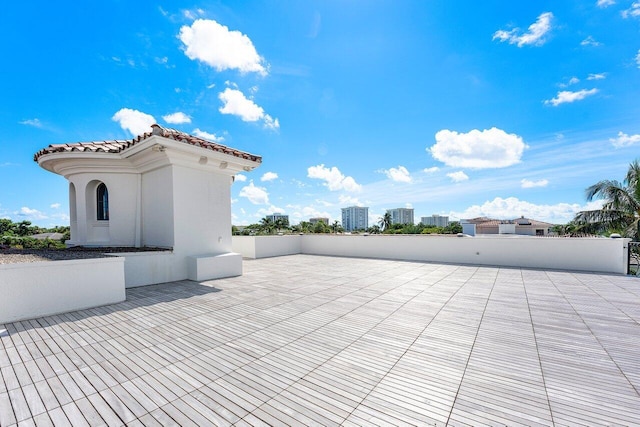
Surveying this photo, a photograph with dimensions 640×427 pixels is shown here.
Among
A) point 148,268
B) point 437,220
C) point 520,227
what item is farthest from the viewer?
point 437,220

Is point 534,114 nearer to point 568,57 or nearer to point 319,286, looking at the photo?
point 568,57

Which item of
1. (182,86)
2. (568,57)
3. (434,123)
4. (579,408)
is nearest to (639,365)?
(579,408)

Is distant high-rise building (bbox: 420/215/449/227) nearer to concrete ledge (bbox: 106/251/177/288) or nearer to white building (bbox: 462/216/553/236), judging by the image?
white building (bbox: 462/216/553/236)

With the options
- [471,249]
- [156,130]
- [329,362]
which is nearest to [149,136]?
[156,130]

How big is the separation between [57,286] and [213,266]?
3428 millimetres

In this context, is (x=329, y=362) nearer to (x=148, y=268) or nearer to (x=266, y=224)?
(x=148, y=268)

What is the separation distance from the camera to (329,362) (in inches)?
114

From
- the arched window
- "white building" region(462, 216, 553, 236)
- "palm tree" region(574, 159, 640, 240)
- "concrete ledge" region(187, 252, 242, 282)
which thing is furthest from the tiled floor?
"white building" region(462, 216, 553, 236)

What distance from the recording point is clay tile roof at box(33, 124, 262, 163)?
6640 millimetres

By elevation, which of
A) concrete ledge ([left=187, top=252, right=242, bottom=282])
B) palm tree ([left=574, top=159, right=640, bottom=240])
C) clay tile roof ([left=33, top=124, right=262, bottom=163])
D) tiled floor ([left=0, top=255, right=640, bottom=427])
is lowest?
tiled floor ([left=0, top=255, right=640, bottom=427])

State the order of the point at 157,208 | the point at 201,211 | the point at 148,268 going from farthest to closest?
1. the point at 201,211
2. the point at 157,208
3. the point at 148,268

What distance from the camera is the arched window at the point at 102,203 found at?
862 cm

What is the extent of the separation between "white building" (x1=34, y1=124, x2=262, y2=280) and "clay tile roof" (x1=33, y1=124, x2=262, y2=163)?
0.03m

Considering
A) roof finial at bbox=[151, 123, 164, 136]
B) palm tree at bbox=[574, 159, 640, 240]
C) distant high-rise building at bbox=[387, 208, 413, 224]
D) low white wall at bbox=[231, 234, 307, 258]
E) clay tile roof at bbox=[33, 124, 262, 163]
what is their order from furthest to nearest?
distant high-rise building at bbox=[387, 208, 413, 224] → low white wall at bbox=[231, 234, 307, 258] → palm tree at bbox=[574, 159, 640, 240] → clay tile roof at bbox=[33, 124, 262, 163] → roof finial at bbox=[151, 123, 164, 136]
